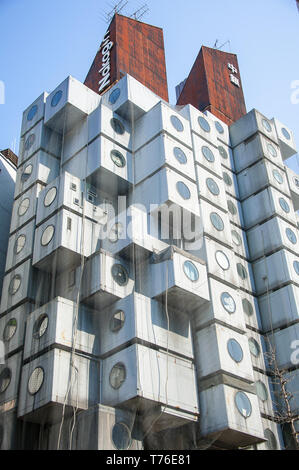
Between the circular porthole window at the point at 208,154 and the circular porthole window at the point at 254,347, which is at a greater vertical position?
the circular porthole window at the point at 208,154

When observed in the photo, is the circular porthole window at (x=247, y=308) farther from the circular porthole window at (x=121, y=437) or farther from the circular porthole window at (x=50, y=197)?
the circular porthole window at (x=50, y=197)

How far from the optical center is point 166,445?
2791 cm

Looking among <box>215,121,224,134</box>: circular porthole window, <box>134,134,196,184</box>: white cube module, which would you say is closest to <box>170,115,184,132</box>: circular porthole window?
<box>134,134,196,184</box>: white cube module

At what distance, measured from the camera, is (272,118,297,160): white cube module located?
4622 centimetres

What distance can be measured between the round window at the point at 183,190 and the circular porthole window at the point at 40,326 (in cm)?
1069

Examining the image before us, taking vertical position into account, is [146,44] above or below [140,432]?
→ above

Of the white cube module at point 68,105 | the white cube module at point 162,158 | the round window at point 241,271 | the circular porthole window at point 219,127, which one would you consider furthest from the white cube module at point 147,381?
the circular porthole window at point 219,127

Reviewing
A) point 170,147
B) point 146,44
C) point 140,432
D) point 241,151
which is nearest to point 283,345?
point 140,432

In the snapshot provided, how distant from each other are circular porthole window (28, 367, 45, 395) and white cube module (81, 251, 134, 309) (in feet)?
14.3

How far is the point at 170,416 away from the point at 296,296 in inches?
491

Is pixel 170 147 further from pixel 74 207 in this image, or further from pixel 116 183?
pixel 74 207

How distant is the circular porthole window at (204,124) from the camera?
132ft

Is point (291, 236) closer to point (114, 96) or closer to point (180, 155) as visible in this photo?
point (180, 155)
